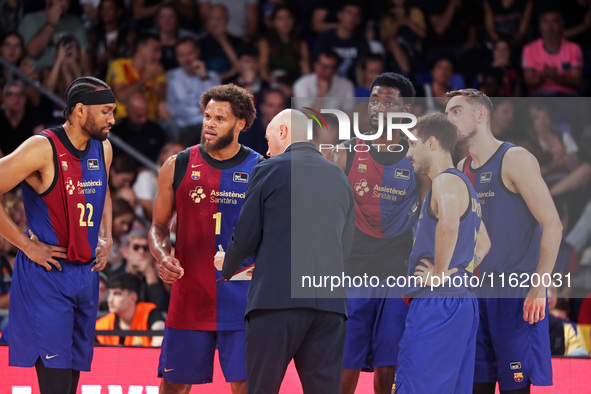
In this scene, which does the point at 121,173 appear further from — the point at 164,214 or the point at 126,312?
the point at 164,214

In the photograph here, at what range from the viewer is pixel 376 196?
544 cm

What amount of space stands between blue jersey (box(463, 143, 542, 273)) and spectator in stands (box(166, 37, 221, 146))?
4.48 metres

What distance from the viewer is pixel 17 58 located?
9.23m

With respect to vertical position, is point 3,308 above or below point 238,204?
below

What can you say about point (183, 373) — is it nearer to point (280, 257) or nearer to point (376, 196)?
point (280, 257)

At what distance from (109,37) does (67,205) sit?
5.19m

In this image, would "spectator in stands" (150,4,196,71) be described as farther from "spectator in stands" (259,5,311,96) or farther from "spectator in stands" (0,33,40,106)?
"spectator in stands" (0,33,40,106)

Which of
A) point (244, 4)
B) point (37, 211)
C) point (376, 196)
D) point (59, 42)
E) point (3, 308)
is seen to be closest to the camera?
point (37, 211)

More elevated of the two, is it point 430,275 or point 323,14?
point 323,14

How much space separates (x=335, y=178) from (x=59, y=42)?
20.0 ft

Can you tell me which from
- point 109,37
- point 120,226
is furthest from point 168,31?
point 120,226

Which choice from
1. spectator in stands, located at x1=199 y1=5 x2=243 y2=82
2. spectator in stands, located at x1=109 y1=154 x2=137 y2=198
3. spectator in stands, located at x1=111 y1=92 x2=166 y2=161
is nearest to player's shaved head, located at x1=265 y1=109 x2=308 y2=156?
spectator in stands, located at x1=109 y1=154 x2=137 y2=198

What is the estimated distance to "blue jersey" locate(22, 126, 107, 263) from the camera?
4840mm

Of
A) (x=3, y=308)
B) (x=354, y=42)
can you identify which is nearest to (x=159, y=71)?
(x=354, y=42)
